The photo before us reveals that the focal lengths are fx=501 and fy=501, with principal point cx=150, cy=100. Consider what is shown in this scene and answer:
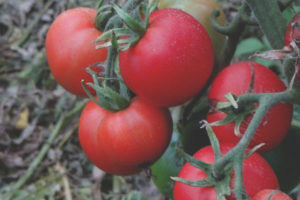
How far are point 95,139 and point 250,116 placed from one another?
265 millimetres

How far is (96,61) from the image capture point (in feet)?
2.93

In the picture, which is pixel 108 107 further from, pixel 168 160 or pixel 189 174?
pixel 168 160

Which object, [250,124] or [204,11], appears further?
[204,11]

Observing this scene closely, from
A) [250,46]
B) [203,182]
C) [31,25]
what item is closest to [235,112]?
[203,182]

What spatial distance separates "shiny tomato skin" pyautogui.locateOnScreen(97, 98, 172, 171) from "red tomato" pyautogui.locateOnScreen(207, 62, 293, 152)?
0.29 feet

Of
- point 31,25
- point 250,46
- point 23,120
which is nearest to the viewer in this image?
point 250,46

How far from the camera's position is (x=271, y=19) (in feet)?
2.77

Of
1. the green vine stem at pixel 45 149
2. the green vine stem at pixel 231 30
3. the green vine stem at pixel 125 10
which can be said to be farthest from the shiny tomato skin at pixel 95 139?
the green vine stem at pixel 45 149

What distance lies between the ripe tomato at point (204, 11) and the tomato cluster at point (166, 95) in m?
0.16

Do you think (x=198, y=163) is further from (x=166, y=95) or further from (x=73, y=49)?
(x=73, y=49)

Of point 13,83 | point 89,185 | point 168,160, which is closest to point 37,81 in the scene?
point 13,83

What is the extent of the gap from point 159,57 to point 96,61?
0.20 metres

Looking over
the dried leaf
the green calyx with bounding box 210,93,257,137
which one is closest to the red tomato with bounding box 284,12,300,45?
the green calyx with bounding box 210,93,257,137

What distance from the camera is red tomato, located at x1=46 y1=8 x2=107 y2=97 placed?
0.89 meters
